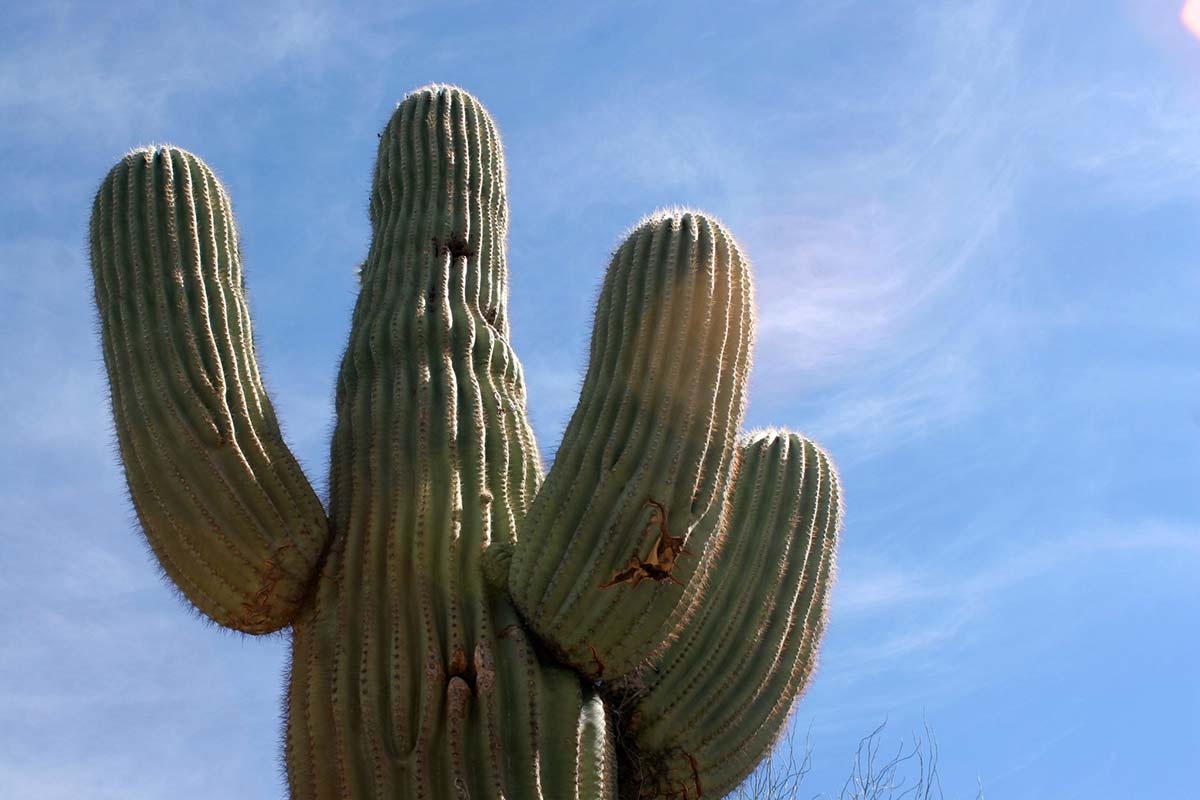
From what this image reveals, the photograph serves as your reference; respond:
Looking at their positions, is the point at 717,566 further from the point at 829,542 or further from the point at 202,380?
the point at 202,380

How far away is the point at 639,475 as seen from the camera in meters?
4.84

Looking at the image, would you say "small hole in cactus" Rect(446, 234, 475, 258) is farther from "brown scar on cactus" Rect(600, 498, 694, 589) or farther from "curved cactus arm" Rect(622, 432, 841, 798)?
"brown scar on cactus" Rect(600, 498, 694, 589)

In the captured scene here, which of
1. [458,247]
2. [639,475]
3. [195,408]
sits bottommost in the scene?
[639,475]

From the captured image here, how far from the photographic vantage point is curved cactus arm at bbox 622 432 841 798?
532 cm

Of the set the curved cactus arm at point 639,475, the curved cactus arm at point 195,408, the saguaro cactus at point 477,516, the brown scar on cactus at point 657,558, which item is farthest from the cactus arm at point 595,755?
the curved cactus arm at point 195,408

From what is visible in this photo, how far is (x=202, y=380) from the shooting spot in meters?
5.39

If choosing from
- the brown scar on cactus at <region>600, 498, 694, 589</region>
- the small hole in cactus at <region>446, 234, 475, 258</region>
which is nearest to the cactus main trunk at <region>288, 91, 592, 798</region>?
the small hole in cactus at <region>446, 234, 475, 258</region>

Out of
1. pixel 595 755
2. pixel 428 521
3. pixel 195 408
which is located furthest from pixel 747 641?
pixel 195 408

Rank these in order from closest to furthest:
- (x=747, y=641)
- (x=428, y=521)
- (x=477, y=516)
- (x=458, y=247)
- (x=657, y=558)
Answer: (x=657, y=558) → (x=428, y=521) → (x=477, y=516) → (x=747, y=641) → (x=458, y=247)

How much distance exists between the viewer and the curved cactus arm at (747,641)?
5.32m

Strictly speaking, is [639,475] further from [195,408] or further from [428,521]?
[195,408]

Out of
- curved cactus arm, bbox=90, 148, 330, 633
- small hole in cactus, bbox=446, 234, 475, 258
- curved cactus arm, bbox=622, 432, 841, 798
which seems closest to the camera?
curved cactus arm, bbox=90, 148, 330, 633

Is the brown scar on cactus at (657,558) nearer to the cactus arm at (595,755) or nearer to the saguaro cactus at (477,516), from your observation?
the saguaro cactus at (477,516)

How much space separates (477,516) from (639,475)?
777 millimetres
